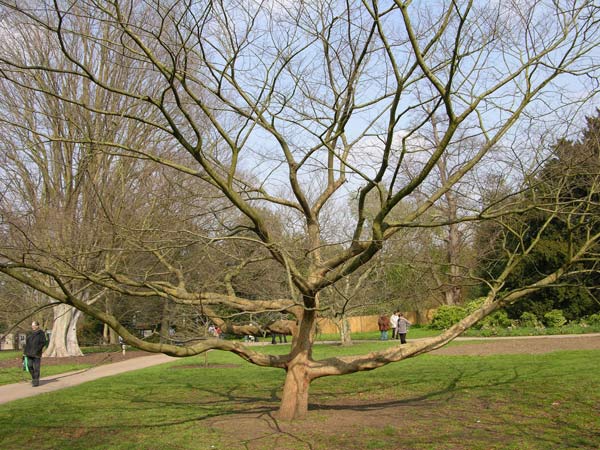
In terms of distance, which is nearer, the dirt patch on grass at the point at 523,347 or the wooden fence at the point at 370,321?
the dirt patch on grass at the point at 523,347

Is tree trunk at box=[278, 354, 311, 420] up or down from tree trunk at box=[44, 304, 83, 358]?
down

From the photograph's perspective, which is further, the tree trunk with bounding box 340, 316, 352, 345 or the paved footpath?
the tree trunk with bounding box 340, 316, 352, 345

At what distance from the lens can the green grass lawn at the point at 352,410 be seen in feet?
21.5

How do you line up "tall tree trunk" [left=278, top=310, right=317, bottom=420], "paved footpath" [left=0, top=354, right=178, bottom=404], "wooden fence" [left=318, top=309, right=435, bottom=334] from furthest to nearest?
"wooden fence" [left=318, top=309, right=435, bottom=334] → "paved footpath" [left=0, top=354, right=178, bottom=404] → "tall tree trunk" [left=278, top=310, right=317, bottom=420]

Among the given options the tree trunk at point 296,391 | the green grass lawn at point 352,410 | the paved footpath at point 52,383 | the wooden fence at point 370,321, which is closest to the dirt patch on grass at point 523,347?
the green grass lawn at point 352,410

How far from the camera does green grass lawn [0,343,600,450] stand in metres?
6.56

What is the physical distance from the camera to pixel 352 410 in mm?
8492

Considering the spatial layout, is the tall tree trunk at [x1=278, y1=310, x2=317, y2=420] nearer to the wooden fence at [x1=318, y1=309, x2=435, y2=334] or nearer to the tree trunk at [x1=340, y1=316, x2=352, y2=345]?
the tree trunk at [x1=340, y1=316, x2=352, y2=345]

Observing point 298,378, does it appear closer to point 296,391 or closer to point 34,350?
point 296,391

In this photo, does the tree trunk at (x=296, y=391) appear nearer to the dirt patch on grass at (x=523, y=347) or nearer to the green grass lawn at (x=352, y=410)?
the green grass lawn at (x=352, y=410)

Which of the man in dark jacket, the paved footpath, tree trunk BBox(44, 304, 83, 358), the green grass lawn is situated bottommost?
the green grass lawn

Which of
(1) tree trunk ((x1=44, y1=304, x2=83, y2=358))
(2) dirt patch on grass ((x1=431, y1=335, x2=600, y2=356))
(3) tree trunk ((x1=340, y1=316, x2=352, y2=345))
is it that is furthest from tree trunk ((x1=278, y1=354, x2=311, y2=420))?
(1) tree trunk ((x1=44, y1=304, x2=83, y2=358))

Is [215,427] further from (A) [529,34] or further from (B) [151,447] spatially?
(A) [529,34]

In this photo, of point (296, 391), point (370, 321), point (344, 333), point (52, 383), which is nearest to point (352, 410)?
point (296, 391)
